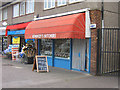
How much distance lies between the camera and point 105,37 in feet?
30.0

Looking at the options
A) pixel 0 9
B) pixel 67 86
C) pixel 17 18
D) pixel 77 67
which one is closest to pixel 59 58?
pixel 77 67

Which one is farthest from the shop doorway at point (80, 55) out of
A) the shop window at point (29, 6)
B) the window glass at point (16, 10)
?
the window glass at point (16, 10)

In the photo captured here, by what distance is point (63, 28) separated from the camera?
9469 millimetres

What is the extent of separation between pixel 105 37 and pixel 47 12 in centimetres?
536

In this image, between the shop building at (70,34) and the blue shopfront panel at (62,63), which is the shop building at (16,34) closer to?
the shop building at (70,34)

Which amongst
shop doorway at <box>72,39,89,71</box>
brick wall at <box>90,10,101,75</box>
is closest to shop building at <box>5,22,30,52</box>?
shop doorway at <box>72,39,89,71</box>

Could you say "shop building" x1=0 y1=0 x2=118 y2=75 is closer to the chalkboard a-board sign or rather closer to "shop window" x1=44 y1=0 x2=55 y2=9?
"shop window" x1=44 y1=0 x2=55 y2=9

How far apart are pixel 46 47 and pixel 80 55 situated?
3.87 meters

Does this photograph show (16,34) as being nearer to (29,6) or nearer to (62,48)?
(29,6)

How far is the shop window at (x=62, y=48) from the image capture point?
36.4 feet

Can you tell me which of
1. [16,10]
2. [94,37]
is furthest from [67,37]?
[16,10]

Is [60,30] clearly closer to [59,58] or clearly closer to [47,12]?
[59,58]

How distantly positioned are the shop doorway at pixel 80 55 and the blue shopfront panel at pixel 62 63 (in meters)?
0.53

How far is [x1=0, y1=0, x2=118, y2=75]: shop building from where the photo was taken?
9.07m
